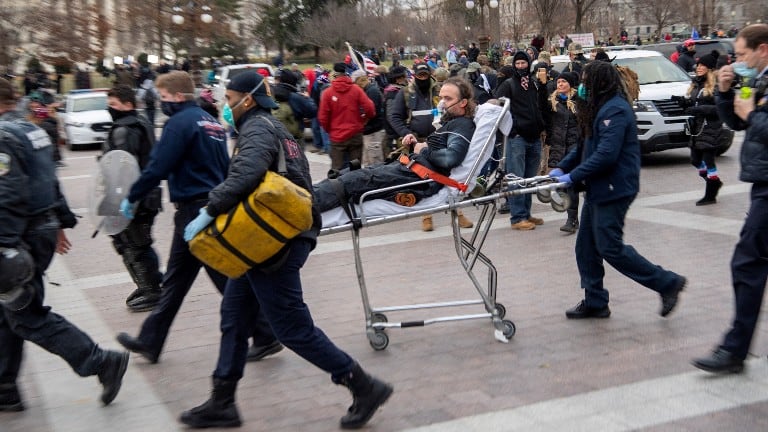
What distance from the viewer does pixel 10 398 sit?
17.3 ft

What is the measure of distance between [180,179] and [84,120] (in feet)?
60.6

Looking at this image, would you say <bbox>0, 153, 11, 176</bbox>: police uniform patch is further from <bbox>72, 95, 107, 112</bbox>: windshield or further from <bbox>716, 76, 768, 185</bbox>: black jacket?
<bbox>72, 95, 107, 112</bbox>: windshield

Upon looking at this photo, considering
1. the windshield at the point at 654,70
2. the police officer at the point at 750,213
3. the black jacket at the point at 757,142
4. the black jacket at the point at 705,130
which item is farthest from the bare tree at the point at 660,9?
the black jacket at the point at 757,142

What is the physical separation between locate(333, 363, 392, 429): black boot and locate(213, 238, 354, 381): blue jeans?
0.05m

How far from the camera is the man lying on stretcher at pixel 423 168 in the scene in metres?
5.88

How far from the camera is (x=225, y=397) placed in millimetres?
4898

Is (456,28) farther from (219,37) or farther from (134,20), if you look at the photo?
(134,20)

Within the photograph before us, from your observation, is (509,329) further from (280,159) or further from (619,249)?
(280,159)

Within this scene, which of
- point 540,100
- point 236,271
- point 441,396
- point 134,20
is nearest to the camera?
point 236,271

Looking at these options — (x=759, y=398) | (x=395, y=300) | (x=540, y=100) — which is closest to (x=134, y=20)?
(x=540, y=100)

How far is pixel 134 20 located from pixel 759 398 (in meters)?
46.6

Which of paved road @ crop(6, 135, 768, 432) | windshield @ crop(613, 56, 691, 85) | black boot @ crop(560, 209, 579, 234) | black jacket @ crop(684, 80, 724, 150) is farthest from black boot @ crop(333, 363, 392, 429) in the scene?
windshield @ crop(613, 56, 691, 85)

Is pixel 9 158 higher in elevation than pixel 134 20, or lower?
lower

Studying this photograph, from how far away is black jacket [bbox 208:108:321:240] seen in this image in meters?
4.50
